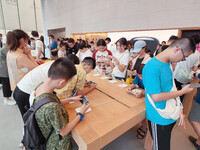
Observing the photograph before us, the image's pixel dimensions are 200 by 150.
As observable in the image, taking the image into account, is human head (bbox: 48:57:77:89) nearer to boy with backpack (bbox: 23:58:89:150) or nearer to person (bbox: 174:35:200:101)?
boy with backpack (bbox: 23:58:89:150)

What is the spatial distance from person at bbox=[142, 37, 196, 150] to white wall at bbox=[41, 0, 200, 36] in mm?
3077

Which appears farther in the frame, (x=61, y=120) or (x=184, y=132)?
(x=184, y=132)

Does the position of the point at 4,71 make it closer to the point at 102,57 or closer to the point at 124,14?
the point at 102,57

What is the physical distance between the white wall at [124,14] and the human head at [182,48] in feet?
10.0

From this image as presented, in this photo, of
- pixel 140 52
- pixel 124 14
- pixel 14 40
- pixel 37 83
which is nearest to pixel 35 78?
pixel 37 83

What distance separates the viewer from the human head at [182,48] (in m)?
0.83

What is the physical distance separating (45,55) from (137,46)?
4143mm

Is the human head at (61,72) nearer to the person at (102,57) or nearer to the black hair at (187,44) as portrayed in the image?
the black hair at (187,44)

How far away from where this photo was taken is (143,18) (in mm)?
4078

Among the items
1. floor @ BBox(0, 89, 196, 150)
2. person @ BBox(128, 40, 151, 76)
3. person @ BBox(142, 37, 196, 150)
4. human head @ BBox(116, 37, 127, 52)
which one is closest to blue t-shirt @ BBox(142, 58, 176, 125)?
person @ BBox(142, 37, 196, 150)

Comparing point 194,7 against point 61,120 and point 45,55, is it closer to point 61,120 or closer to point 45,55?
point 61,120

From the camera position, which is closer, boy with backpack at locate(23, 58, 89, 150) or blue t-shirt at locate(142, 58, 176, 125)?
boy with backpack at locate(23, 58, 89, 150)

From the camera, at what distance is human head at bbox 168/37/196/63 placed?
826 millimetres

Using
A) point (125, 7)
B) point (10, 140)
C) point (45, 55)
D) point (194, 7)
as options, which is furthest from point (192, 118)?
point (45, 55)
